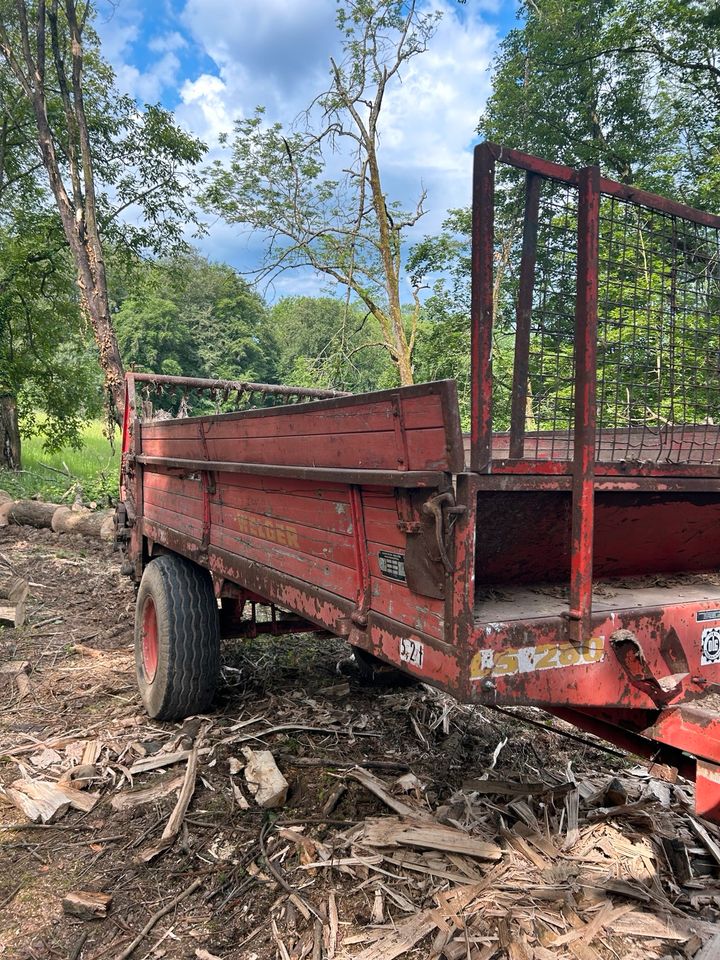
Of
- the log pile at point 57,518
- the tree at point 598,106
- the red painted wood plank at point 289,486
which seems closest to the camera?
the red painted wood plank at point 289,486

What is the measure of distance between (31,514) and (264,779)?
32.0 feet

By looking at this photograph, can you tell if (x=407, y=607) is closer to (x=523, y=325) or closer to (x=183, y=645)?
(x=523, y=325)

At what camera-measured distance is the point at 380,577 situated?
197cm

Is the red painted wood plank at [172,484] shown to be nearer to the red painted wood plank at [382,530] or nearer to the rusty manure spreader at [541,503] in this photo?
the rusty manure spreader at [541,503]

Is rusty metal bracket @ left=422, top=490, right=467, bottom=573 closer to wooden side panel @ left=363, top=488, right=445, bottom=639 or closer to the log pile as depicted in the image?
wooden side panel @ left=363, top=488, right=445, bottom=639

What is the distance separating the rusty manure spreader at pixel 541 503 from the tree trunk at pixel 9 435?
1596 cm

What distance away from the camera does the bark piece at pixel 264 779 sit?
300 centimetres

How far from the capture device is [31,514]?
11320 millimetres

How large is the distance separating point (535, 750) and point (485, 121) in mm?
18324

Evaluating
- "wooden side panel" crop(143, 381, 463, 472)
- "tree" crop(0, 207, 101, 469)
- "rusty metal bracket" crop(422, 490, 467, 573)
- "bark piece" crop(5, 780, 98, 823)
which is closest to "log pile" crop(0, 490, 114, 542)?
"tree" crop(0, 207, 101, 469)

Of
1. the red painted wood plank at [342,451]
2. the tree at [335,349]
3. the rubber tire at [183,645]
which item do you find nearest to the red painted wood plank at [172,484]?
the red painted wood plank at [342,451]

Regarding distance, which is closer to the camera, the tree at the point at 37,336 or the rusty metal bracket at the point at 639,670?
the rusty metal bracket at the point at 639,670

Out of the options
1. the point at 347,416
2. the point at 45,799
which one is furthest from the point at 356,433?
the point at 45,799

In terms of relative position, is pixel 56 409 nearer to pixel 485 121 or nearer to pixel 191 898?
pixel 485 121
